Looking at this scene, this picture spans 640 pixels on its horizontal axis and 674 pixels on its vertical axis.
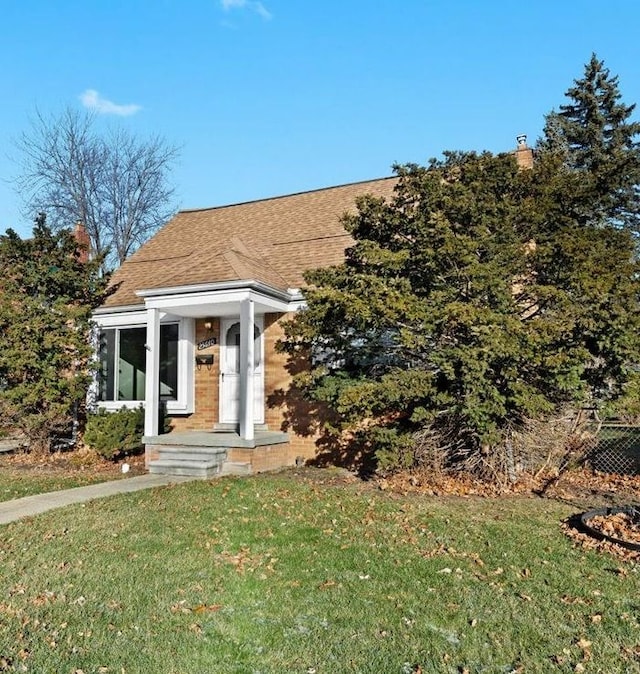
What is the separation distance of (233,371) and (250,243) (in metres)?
3.40

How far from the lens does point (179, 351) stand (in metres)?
12.3

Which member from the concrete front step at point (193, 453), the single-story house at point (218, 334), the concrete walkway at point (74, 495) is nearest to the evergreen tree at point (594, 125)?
the single-story house at point (218, 334)

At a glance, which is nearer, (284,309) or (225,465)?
(225,465)

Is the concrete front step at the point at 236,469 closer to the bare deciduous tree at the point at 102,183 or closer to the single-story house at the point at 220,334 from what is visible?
the single-story house at the point at 220,334

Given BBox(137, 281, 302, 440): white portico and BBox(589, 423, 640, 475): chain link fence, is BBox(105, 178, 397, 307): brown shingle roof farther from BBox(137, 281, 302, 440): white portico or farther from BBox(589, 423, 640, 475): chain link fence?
BBox(589, 423, 640, 475): chain link fence

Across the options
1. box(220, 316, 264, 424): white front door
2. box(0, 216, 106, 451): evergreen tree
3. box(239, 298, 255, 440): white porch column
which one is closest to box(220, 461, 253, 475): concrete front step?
box(239, 298, 255, 440): white porch column

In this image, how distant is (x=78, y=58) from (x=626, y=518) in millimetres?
15963

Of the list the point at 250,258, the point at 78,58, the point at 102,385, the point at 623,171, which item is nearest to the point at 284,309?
the point at 250,258

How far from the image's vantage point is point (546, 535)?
233 inches

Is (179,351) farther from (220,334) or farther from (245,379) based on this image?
(245,379)

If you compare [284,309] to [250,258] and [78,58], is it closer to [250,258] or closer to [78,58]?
[250,258]

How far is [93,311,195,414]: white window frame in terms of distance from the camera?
12.1 meters

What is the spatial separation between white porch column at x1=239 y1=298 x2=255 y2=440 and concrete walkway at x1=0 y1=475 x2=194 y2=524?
4.17ft

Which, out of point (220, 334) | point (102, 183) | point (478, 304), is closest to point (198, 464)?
point (220, 334)
